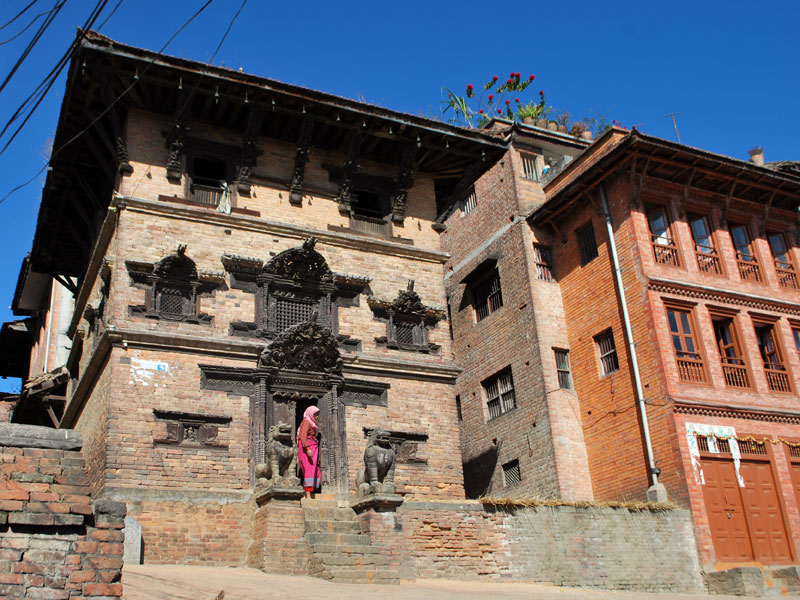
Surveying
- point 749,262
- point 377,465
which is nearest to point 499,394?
point 749,262

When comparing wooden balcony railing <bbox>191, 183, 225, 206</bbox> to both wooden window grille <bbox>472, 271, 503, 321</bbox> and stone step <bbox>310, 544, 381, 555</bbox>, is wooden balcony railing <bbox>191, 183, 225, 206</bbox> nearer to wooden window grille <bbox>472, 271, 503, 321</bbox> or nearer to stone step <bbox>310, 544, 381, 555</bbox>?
Answer: stone step <bbox>310, 544, 381, 555</bbox>

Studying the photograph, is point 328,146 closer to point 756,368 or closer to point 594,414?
point 594,414

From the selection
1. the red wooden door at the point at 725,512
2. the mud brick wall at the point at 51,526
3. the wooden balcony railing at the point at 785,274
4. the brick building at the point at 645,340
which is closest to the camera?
the mud brick wall at the point at 51,526

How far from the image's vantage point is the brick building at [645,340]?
20641 millimetres

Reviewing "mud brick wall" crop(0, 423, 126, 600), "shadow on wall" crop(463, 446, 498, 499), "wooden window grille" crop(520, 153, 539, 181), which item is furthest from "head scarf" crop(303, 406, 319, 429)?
"wooden window grille" crop(520, 153, 539, 181)

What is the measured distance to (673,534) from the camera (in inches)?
746

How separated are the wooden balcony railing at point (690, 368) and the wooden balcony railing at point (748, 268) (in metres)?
4.10

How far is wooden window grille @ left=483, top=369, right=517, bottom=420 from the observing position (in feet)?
83.9

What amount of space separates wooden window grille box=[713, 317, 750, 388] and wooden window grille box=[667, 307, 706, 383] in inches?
36.9

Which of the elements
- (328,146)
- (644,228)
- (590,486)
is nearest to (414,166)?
(328,146)

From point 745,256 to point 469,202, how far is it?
9.74m

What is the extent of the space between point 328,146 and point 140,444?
9257mm

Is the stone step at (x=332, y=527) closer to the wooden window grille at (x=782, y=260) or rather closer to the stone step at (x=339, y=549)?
the stone step at (x=339, y=549)

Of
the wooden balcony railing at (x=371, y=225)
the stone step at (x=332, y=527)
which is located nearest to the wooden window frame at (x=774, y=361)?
the wooden balcony railing at (x=371, y=225)
